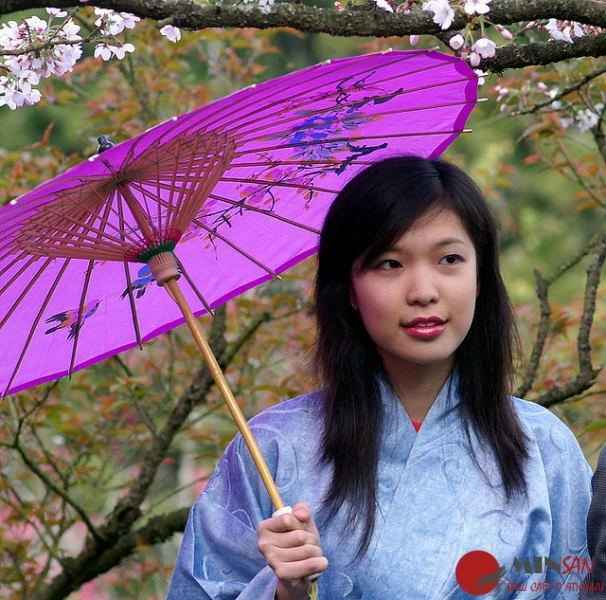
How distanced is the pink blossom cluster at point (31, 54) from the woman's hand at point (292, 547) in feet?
3.08

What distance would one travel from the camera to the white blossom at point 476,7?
6.92ft

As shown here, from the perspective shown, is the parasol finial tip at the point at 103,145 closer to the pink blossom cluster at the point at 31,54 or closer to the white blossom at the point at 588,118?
the pink blossom cluster at the point at 31,54

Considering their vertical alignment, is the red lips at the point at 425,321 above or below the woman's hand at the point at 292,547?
above

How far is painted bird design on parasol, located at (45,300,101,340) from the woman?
46 cm

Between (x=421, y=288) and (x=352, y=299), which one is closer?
(x=421, y=288)

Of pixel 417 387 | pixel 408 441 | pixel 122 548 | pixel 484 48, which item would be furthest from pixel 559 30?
pixel 122 548

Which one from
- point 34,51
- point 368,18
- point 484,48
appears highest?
point 34,51

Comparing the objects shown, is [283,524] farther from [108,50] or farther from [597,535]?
[108,50]

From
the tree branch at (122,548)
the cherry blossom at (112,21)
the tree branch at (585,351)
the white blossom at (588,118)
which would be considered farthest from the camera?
the tree branch at (122,548)

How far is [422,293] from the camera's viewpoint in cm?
219

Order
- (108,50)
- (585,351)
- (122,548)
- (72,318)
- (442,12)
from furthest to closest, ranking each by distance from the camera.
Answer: (122,548), (585,351), (72,318), (108,50), (442,12)

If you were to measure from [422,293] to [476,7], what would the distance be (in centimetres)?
52

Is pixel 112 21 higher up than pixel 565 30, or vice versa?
pixel 112 21

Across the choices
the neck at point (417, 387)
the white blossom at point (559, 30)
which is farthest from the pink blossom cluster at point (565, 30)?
the neck at point (417, 387)
